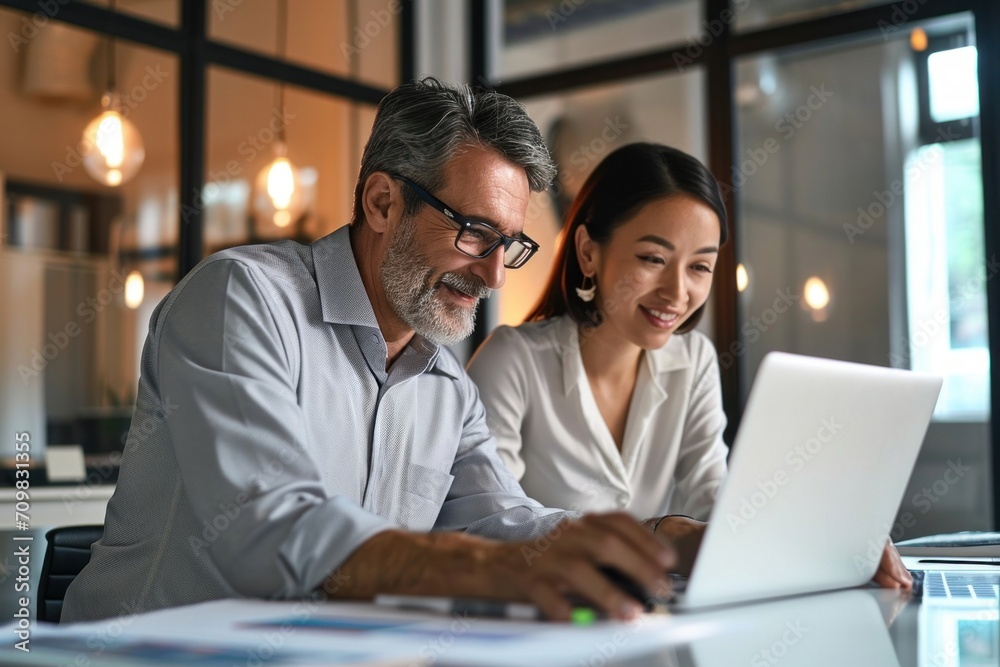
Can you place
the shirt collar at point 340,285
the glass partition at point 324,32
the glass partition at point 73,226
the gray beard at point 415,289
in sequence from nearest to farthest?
the shirt collar at point 340,285 < the gray beard at point 415,289 < the glass partition at point 73,226 < the glass partition at point 324,32

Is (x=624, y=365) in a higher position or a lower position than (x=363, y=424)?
higher

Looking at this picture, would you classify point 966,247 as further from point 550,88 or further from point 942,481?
point 550,88

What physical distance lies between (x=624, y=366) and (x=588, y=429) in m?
0.20

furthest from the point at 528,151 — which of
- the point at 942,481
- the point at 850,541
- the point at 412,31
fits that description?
the point at 412,31

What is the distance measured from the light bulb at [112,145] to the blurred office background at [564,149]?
0.6 inches

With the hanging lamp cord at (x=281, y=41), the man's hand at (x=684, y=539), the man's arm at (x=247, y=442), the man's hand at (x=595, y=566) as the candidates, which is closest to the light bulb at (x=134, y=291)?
the hanging lamp cord at (x=281, y=41)

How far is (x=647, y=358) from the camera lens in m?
2.41

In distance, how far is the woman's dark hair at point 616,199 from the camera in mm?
2301

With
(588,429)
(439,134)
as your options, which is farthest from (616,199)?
(439,134)

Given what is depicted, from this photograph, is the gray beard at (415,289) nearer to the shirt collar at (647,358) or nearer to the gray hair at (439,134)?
the gray hair at (439,134)

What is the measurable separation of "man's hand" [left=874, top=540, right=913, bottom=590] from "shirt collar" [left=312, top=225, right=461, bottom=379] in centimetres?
81

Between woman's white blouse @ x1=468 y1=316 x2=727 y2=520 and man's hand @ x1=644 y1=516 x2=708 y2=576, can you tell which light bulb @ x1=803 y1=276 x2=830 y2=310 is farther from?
man's hand @ x1=644 y1=516 x2=708 y2=576

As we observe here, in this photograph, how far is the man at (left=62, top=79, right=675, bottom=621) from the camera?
1056 millimetres

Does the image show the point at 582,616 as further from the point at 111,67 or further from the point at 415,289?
the point at 111,67
